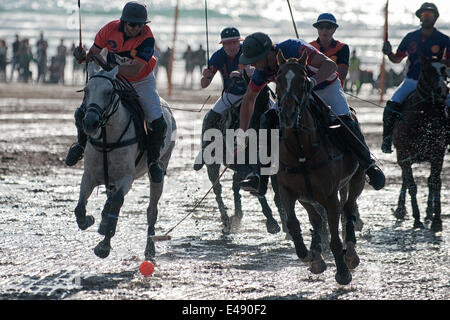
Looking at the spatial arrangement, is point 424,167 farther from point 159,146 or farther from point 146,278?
point 146,278

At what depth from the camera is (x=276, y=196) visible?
11359 mm

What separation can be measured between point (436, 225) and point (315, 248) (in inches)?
131

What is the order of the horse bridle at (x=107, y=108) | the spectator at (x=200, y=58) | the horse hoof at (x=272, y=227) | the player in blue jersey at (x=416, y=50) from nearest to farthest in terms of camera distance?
the horse bridle at (x=107, y=108)
the horse hoof at (x=272, y=227)
the player in blue jersey at (x=416, y=50)
the spectator at (x=200, y=58)

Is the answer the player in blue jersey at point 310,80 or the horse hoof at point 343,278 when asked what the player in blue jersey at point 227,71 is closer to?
the player in blue jersey at point 310,80

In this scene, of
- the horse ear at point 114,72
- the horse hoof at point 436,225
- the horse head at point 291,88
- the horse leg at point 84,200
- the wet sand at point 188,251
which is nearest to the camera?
the horse head at point 291,88

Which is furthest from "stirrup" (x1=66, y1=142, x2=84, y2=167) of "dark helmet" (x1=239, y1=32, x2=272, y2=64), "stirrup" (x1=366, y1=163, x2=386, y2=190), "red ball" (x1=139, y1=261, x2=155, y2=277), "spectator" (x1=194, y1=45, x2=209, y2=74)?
"spectator" (x1=194, y1=45, x2=209, y2=74)

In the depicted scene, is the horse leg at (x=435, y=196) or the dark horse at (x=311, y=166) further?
the horse leg at (x=435, y=196)

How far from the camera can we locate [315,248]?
8.48 metres

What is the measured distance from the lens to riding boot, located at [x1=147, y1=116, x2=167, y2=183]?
957cm

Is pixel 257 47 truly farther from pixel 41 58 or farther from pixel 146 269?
pixel 41 58

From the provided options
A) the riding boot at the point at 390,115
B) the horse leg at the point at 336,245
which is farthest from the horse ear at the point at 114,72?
the riding boot at the point at 390,115

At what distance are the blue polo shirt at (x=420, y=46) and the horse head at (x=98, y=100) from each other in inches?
185

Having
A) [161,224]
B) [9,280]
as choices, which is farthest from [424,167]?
[9,280]

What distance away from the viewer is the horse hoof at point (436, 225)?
36.8 ft
